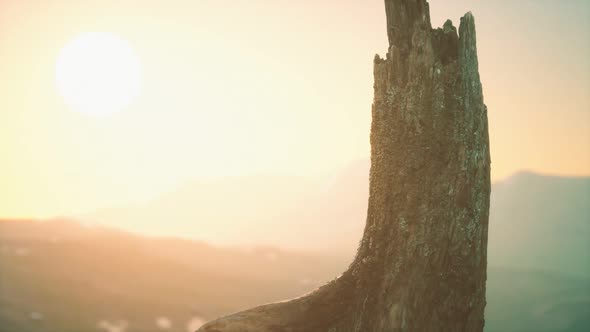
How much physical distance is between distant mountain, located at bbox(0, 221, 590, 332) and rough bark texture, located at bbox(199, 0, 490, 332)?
232 ft

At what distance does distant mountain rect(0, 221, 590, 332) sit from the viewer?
77375mm

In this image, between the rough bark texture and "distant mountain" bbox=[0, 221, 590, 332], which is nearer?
the rough bark texture

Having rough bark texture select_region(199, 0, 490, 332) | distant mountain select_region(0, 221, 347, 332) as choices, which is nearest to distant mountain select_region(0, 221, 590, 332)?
distant mountain select_region(0, 221, 347, 332)

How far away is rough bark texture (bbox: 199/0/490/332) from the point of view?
311 inches

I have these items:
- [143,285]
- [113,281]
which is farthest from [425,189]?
[143,285]

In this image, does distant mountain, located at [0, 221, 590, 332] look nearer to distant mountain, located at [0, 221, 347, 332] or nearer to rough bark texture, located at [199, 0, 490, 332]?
distant mountain, located at [0, 221, 347, 332]

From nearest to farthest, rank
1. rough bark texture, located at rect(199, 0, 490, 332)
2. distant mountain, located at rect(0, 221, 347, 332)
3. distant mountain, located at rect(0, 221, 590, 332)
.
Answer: rough bark texture, located at rect(199, 0, 490, 332)
distant mountain, located at rect(0, 221, 347, 332)
distant mountain, located at rect(0, 221, 590, 332)

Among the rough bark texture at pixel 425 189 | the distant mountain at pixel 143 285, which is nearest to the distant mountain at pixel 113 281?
the distant mountain at pixel 143 285

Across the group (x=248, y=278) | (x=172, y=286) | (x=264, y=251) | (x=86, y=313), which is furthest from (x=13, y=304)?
(x=264, y=251)

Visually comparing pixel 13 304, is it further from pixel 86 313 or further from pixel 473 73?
pixel 473 73

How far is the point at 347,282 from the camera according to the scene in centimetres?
881

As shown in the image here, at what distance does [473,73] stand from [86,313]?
273 feet

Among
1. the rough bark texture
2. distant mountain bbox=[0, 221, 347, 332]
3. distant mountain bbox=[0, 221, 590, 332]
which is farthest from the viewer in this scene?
distant mountain bbox=[0, 221, 590, 332]

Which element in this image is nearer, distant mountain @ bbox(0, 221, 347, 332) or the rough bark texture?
the rough bark texture
